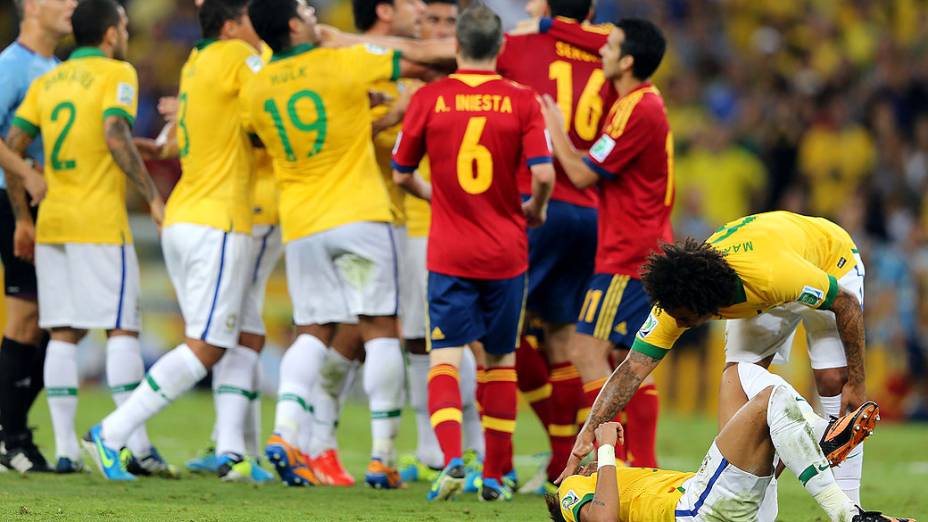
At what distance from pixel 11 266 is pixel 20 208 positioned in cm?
49

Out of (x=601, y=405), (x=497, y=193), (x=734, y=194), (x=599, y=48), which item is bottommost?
(x=734, y=194)

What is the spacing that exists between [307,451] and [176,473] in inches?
32.9

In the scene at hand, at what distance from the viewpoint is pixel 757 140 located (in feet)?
58.5

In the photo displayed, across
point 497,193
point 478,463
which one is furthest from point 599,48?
point 478,463

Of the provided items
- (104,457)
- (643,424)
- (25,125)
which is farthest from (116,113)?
(643,424)

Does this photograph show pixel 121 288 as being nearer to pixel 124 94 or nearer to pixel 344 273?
pixel 124 94

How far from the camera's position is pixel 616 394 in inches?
245

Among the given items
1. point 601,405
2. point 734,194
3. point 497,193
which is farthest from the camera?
point 734,194

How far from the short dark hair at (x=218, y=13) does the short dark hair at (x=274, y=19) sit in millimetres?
561

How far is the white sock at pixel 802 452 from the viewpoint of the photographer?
5.55 m

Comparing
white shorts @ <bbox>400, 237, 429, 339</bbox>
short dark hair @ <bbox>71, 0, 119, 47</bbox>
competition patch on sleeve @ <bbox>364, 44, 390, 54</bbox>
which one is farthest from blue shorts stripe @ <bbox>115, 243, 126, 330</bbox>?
competition patch on sleeve @ <bbox>364, 44, 390, 54</bbox>

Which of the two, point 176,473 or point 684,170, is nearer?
point 176,473

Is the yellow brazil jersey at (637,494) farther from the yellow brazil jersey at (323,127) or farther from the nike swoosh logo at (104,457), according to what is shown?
the nike swoosh logo at (104,457)

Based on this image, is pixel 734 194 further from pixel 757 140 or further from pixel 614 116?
pixel 614 116
